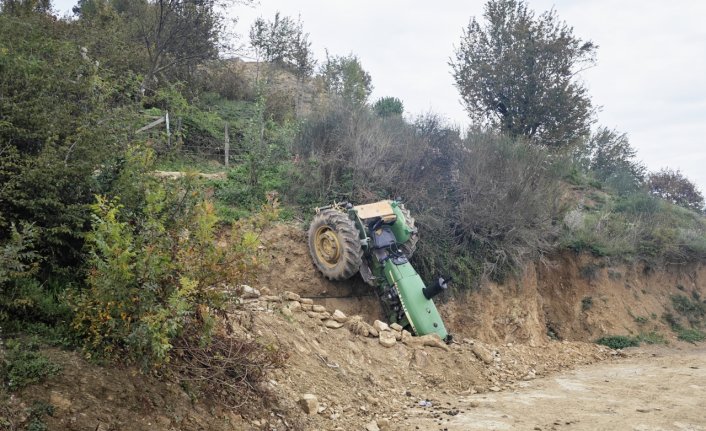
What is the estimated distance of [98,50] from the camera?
1311 cm

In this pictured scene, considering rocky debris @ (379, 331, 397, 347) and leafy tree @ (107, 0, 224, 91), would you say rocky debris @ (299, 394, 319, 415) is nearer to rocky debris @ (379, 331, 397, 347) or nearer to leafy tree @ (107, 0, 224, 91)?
rocky debris @ (379, 331, 397, 347)

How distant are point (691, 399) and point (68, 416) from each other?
316 inches

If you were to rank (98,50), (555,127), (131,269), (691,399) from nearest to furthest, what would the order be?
(131,269), (691,399), (98,50), (555,127)

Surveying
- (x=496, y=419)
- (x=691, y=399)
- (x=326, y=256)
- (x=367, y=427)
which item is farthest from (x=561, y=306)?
(x=367, y=427)

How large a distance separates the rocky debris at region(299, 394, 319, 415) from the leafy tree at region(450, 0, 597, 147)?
16008 mm

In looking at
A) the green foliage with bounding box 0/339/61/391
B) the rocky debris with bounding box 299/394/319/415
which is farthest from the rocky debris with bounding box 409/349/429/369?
the green foliage with bounding box 0/339/61/391

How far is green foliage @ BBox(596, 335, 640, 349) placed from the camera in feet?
44.6

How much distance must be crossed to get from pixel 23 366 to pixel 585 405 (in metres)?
6.44

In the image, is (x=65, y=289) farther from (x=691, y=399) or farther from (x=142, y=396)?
(x=691, y=399)

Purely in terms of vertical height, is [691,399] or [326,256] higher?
[326,256]

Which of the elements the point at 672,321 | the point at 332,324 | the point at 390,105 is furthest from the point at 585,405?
the point at 390,105

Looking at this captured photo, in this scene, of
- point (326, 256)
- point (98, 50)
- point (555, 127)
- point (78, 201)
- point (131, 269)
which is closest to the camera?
point (131, 269)

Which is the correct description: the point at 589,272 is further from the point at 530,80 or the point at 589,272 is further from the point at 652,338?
the point at 530,80

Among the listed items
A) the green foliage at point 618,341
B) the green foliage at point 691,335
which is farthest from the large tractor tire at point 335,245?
the green foliage at point 691,335
